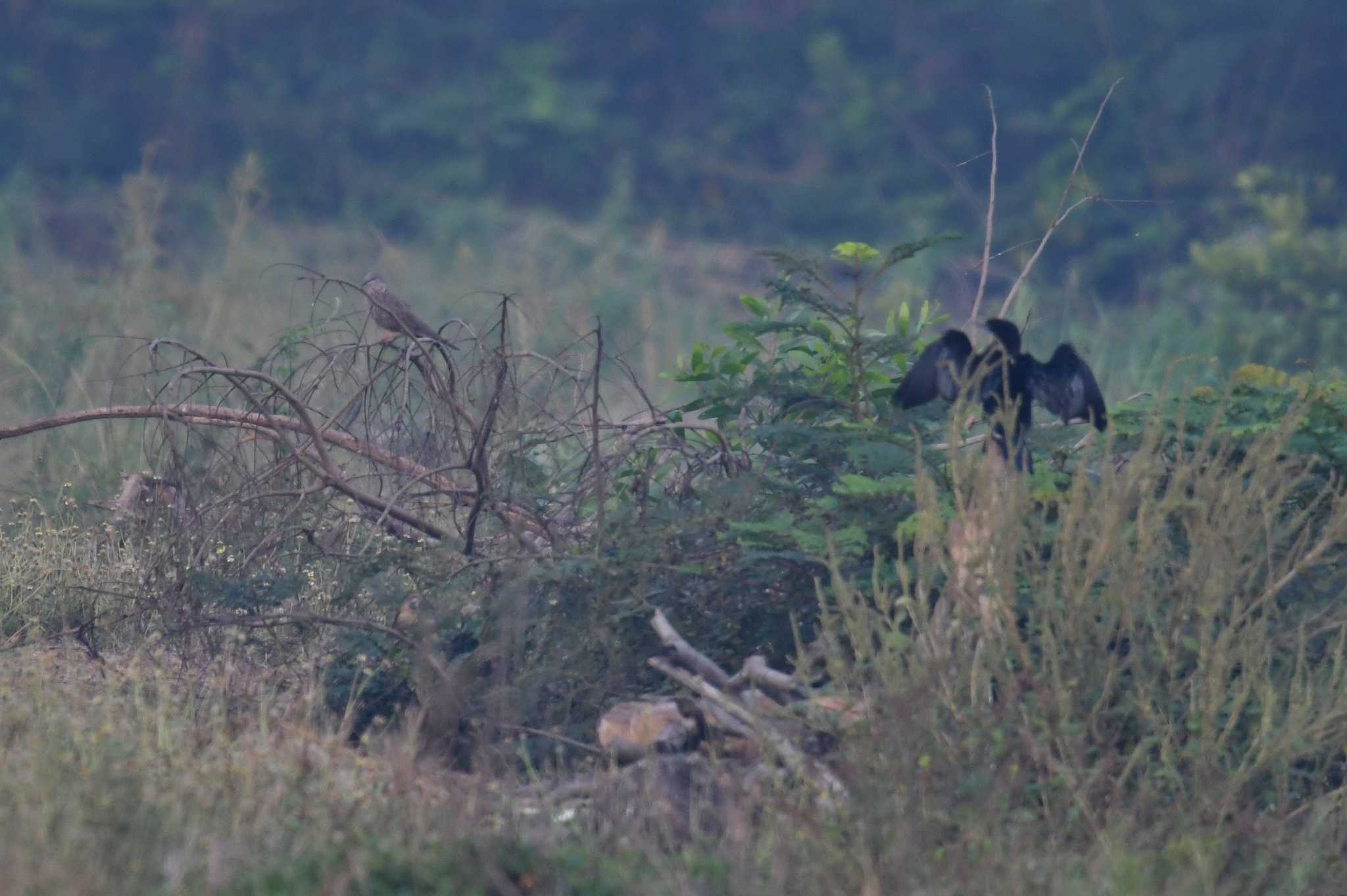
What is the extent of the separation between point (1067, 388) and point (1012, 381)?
0.42 feet

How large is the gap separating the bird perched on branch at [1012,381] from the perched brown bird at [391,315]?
1467 mm

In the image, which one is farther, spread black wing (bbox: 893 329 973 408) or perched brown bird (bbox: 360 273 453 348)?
perched brown bird (bbox: 360 273 453 348)

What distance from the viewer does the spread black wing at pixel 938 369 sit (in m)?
3.42

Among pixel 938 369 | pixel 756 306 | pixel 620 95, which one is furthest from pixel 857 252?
pixel 620 95

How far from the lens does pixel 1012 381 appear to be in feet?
11.3

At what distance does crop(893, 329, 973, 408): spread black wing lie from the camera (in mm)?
3424

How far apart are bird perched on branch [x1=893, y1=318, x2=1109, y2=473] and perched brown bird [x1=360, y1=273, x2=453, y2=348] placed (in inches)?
57.8

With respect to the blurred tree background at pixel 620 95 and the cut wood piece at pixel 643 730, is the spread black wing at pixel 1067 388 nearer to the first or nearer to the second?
the cut wood piece at pixel 643 730

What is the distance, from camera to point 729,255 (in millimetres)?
15547

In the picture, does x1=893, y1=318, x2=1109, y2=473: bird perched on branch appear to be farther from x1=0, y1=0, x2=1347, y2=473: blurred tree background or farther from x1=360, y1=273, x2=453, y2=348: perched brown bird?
x1=0, y1=0, x2=1347, y2=473: blurred tree background

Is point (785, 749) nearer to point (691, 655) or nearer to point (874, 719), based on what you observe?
point (874, 719)

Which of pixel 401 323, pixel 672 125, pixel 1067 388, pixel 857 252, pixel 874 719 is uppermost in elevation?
pixel 672 125

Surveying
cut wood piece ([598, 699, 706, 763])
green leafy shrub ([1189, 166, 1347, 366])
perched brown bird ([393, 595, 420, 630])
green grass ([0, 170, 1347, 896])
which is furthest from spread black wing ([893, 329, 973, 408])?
green leafy shrub ([1189, 166, 1347, 366])

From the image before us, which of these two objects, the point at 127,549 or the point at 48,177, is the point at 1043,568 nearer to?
the point at 127,549
